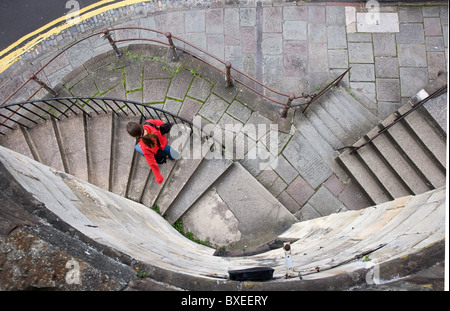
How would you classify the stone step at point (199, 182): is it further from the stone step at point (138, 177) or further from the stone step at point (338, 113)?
the stone step at point (338, 113)

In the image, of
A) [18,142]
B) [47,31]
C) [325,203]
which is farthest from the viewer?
[47,31]

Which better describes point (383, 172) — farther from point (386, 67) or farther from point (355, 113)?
point (386, 67)

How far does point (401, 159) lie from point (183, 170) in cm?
416

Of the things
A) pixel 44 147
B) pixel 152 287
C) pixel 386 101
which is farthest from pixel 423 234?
pixel 44 147

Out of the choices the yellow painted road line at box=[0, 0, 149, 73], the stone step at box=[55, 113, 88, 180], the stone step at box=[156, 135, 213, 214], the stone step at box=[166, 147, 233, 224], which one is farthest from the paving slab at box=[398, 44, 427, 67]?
the stone step at box=[55, 113, 88, 180]

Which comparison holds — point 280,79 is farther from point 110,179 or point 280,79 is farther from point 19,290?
point 19,290

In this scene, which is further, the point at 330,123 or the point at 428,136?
the point at 330,123

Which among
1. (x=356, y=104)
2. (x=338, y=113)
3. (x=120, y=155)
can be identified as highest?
→ (x=356, y=104)

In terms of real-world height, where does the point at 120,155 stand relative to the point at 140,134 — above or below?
above

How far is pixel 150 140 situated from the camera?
15.1 ft

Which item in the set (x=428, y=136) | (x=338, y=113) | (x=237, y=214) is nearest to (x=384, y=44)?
(x=338, y=113)

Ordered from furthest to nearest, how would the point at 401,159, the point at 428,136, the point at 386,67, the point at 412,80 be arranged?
1. the point at 386,67
2. the point at 412,80
3. the point at 401,159
4. the point at 428,136

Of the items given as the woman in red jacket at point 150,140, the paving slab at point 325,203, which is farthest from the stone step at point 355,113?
the woman in red jacket at point 150,140

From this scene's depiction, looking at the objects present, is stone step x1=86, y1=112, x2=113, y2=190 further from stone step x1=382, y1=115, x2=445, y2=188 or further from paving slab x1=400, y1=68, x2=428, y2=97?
paving slab x1=400, y1=68, x2=428, y2=97
